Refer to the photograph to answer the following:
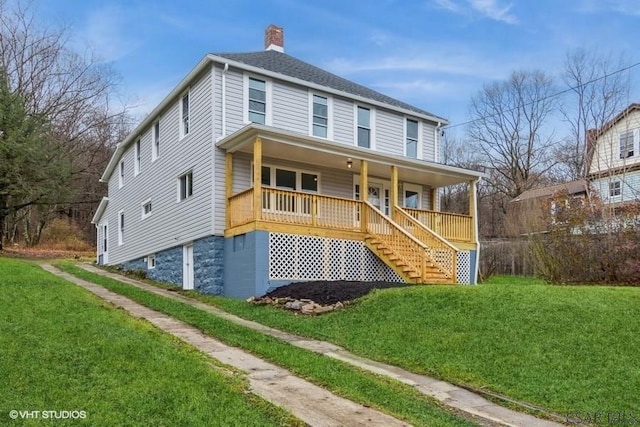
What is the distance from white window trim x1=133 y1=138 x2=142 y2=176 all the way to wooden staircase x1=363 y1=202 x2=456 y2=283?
10137 mm

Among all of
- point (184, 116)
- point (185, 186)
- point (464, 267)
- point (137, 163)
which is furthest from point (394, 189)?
point (137, 163)

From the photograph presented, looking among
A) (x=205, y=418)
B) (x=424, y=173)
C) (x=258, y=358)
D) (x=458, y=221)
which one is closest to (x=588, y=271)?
(x=458, y=221)

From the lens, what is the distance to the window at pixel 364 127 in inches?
667

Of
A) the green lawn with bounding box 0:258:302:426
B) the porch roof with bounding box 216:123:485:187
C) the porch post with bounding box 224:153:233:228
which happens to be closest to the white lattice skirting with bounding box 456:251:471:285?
the porch roof with bounding box 216:123:485:187

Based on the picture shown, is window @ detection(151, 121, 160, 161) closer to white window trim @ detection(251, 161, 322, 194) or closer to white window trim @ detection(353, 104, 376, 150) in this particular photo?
white window trim @ detection(251, 161, 322, 194)

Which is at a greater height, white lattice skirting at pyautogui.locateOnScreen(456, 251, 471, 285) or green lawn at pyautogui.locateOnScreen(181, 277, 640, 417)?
white lattice skirting at pyautogui.locateOnScreen(456, 251, 471, 285)

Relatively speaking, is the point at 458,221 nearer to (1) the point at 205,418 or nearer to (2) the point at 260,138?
→ (2) the point at 260,138

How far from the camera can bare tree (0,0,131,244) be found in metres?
26.4

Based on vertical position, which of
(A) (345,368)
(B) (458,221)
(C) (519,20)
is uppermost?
(C) (519,20)

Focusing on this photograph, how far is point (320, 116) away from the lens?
1617 cm

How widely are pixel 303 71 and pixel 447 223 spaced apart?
666 cm

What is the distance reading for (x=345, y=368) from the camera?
6.43 metres

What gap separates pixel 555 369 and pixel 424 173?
10.5m

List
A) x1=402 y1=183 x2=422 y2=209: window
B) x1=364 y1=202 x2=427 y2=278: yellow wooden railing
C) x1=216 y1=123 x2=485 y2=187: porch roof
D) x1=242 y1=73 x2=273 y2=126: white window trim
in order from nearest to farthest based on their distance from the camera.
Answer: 1. x1=216 y1=123 x2=485 y2=187: porch roof
2. x1=364 y1=202 x2=427 y2=278: yellow wooden railing
3. x1=242 y1=73 x2=273 y2=126: white window trim
4. x1=402 y1=183 x2=422 y2=209: window
